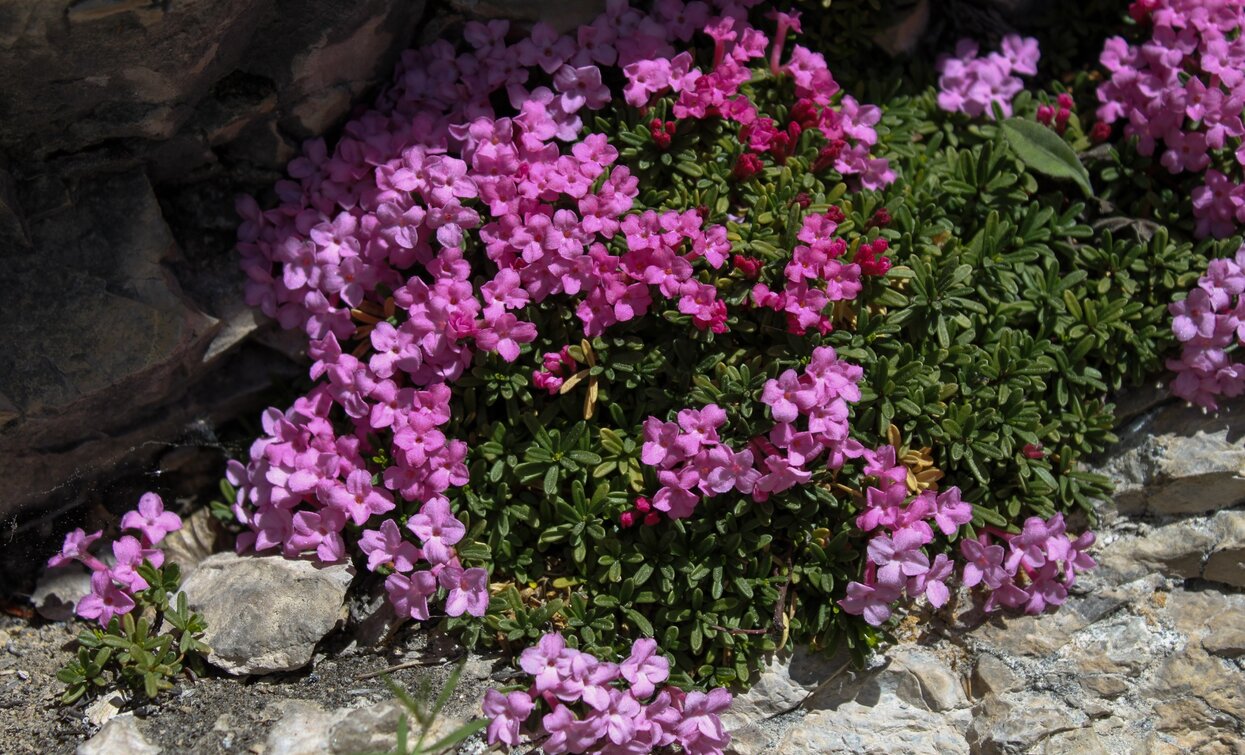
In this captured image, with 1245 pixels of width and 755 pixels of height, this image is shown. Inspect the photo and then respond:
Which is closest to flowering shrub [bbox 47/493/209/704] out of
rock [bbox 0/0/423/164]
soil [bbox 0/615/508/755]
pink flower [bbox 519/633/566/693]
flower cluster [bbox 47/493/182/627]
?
flower cluster [bbox 47/493/182/627]

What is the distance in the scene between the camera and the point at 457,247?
15.3 ft

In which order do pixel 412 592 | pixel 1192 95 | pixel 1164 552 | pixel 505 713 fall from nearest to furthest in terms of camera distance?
pixel 505 713
pixel 412 592
pixel 1164 552
pixel 1192 95

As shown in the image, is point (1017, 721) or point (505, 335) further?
point (505, 335)

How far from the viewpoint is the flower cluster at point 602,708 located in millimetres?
4016

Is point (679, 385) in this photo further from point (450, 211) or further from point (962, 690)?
point (962, 690)

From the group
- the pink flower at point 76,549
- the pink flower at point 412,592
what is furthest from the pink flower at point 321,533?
the pink flower at point 76,549

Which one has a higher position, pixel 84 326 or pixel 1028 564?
pixel 84 326

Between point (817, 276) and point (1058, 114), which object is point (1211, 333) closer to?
point (1058, 114)

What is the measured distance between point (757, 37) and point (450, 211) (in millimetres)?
1689

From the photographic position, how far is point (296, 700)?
13.8 ft

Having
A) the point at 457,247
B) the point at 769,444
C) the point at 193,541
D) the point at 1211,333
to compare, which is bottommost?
the point at 193,541

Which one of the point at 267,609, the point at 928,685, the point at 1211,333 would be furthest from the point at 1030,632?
the point at 267,609

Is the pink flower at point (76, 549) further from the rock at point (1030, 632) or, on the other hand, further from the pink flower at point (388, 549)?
the rock at point (1030, 632)

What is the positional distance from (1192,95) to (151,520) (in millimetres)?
5204
